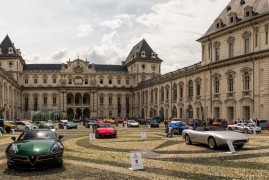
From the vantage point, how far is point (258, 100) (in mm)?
41031

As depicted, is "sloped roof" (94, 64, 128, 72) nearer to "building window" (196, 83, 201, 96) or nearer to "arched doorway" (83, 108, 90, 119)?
"arched doorway" (83, 108, 90, 119)

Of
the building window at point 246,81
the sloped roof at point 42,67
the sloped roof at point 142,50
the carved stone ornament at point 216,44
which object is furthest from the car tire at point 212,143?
the sloped roof at point 42,67

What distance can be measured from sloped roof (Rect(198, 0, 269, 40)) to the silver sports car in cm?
2653

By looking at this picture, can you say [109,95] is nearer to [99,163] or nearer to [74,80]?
[74,80]

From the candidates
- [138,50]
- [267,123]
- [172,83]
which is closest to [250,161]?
[267,123]

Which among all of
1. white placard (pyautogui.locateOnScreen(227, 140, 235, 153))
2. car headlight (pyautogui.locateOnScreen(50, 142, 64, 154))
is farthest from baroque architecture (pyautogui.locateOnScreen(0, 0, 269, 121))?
car headlight (pyautogui.locateOnScreen(50, 142, 64, 154))

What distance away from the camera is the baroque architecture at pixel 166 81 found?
42591 mm

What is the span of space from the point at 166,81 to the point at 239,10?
26.2 m

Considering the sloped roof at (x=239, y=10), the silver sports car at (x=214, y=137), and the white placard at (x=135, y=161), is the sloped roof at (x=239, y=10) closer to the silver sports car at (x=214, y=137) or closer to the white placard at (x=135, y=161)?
the silver sports car at (x=214, y=137)

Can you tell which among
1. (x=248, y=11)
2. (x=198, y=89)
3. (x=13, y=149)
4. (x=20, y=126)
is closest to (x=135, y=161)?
(x=13, y=149)

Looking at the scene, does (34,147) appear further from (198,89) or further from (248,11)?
(198,89)

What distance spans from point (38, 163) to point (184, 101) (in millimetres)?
51006

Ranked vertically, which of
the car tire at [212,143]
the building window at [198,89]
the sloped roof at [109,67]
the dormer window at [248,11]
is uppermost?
the dormer window at [248,11]

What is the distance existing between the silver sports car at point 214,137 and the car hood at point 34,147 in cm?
874
